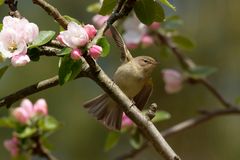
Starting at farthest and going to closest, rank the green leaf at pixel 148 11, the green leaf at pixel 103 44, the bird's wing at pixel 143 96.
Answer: the bird's wing at pixel 143 96 → the green leaf at pixel 148 11 → the green leaf at pixel 103 44

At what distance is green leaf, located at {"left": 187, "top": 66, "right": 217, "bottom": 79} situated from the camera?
2.80 m

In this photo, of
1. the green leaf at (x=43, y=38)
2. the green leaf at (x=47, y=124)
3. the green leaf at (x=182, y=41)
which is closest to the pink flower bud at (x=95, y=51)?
the green leaf at (x=43, y=38)

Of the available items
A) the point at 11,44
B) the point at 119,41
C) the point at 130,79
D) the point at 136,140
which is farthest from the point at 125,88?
the point at 11,44

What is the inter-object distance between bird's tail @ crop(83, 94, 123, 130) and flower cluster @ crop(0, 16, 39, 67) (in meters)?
0.65

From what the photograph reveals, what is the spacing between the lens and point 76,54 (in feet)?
5.18

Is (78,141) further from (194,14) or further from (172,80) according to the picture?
(172,80)

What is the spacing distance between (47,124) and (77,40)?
100cm

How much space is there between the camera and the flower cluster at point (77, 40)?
5.20 feet

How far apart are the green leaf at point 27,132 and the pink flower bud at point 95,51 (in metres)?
0.96

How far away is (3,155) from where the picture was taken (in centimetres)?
612

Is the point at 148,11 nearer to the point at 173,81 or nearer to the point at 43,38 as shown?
the point at 43,38

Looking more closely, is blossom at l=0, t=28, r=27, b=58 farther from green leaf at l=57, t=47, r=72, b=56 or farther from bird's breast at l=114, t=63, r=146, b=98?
bird's breast at l=114, t=63, r=146, b=98

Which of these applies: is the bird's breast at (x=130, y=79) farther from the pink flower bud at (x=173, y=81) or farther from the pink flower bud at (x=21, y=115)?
the pink flower bud at (x=173, y=81)

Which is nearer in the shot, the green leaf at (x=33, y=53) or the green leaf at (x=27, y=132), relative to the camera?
the green leaf at (x=33, y=53)
